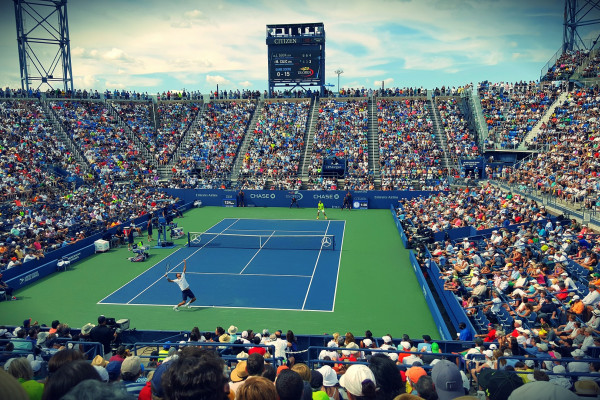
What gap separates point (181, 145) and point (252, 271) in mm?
31576

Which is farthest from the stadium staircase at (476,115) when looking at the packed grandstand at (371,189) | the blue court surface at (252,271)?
the blue court surface at (252,271)

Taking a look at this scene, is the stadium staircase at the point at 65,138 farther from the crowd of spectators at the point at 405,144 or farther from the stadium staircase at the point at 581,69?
the stadium staircase at the point at 581,69

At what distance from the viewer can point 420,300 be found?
1758 cm

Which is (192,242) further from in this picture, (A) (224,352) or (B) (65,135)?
(B) (65,135)

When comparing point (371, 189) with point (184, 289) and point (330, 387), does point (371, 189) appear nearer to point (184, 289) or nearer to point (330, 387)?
point (184, 289)

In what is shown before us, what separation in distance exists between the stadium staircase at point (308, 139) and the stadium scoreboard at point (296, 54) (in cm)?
291

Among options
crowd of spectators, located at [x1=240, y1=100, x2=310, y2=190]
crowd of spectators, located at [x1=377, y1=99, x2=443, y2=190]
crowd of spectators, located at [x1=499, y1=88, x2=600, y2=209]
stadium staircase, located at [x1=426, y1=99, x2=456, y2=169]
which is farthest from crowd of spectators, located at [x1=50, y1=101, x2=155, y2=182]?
crowd of spectators, located at [x1=499, y1=88, x2=600, y2=209]

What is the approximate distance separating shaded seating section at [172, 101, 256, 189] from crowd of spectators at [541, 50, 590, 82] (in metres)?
32.6

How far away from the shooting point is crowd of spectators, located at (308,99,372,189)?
42.7 meters

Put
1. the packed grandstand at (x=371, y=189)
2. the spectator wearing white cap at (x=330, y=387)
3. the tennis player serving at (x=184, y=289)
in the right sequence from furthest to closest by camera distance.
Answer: the tennis player serving at (x=184, y=289) < the packed grandstand at (x=371, y=189) < the spectator wearing white cap at (x=330, y=387)

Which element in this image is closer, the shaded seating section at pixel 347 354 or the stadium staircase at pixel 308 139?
the shaded seating section at pixel 347 354

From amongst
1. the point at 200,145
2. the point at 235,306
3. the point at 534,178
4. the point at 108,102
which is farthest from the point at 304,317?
the point at 108,102

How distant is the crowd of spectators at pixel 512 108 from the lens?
4100cm

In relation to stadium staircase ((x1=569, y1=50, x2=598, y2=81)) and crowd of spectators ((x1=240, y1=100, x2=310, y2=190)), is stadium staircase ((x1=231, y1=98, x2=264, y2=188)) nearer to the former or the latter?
crowd of spectators ((x1=240, y1=100, x2=310, y2=190))
